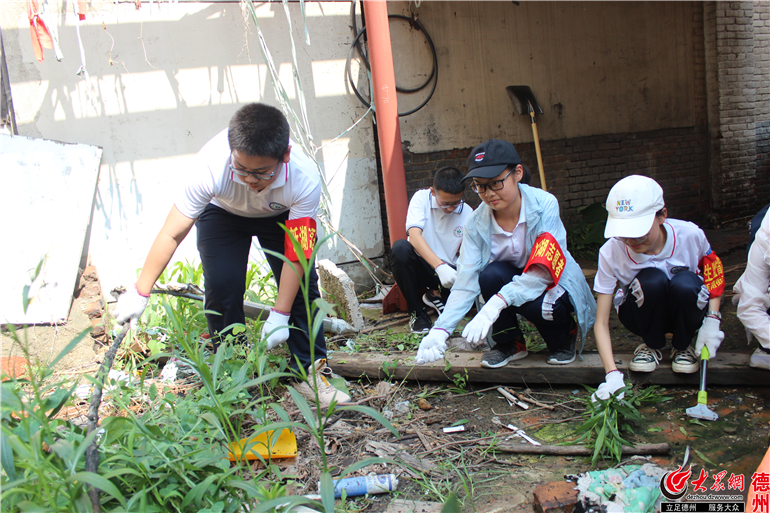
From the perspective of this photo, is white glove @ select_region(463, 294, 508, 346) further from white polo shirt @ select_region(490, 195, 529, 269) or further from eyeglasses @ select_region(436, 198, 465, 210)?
eyeglasses @ select_region(436, 198, 465, 210)

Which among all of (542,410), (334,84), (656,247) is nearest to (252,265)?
(334,84)

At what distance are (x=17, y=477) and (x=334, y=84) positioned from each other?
3.99 meters

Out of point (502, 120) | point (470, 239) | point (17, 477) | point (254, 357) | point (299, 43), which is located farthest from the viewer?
point (502, 120)

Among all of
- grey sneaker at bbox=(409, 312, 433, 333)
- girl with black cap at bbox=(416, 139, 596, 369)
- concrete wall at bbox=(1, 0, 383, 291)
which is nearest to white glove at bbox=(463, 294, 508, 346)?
girl with black cap at bbox=(416, 139, 596, 369)

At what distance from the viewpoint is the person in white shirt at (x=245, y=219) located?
2.21m

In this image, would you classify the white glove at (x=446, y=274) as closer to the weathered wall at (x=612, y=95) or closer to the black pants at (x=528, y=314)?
the black pants at (x=528, y=314)

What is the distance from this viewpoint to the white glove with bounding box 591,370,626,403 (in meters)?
2.27

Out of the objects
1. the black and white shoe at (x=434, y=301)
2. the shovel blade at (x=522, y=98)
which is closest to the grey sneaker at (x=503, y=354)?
the black and white shoe at (x=434, y=301)

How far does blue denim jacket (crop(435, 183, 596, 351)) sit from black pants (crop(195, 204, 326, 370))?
711 mm

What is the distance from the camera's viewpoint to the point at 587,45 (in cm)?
581

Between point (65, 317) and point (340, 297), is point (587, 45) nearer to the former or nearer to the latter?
point (340, 297)

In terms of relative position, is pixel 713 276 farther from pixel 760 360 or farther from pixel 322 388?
pixel 322 388

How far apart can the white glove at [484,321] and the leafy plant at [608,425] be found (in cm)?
55

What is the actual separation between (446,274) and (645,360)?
1342 mm
